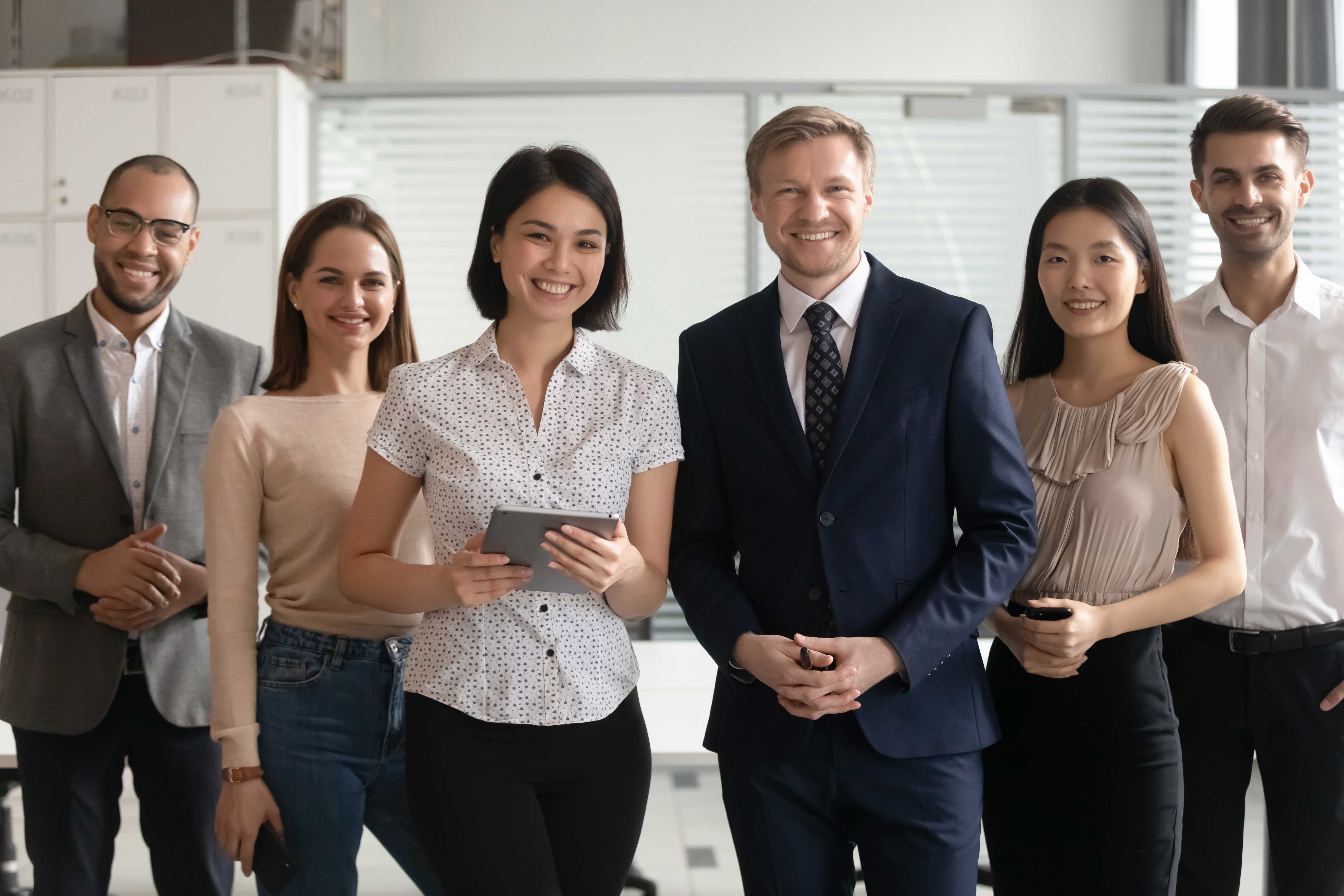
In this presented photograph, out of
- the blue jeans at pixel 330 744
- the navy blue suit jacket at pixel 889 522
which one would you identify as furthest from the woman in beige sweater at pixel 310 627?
the navy blue suit jacket at pixel 889 522

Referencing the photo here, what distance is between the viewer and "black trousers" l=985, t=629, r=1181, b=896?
1628mm

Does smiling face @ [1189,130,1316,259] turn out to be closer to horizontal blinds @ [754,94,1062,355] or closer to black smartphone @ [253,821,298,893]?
black smartphone @ [253,821,298,893]

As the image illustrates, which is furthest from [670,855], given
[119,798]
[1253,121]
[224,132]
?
[224,132]

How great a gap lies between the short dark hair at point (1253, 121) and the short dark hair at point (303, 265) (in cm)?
164

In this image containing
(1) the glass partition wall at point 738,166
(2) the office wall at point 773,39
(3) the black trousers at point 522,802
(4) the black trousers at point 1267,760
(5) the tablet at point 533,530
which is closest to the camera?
(5) the tablet at point 533,530

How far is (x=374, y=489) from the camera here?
1.58 meters

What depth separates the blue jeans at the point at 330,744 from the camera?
1.71 m

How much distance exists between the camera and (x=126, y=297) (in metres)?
2.13

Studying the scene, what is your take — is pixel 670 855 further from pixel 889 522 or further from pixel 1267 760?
pixel 889 522

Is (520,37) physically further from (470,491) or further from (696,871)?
(470,491)

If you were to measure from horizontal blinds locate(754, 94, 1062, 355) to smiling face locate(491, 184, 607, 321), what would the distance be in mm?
3388

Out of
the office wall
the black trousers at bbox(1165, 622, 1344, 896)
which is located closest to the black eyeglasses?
the black trousers at bbox(1165, 622, 1344, 896)

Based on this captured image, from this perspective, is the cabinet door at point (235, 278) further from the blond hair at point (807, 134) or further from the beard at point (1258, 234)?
the beard at point (1258, 234)

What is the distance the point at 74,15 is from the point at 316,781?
4.19 meters
